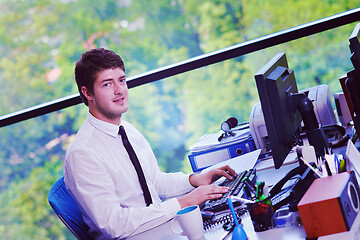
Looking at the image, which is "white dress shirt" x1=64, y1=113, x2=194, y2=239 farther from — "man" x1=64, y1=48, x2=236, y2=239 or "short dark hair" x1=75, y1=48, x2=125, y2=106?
"short dark hair" x1=75, y1=48, x2=125, y2=106

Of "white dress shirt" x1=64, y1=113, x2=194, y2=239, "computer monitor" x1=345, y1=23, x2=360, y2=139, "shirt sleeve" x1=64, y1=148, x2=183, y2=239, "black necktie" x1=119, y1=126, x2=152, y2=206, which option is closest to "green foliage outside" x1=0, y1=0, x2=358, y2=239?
"white dress shirt" x1=64, y1=113, x2=194, y2=239

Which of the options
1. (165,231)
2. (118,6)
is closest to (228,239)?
(165,231)

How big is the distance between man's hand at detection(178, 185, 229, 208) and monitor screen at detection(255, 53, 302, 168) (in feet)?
0.97

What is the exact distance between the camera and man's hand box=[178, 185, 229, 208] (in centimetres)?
161

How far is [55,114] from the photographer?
733 cm

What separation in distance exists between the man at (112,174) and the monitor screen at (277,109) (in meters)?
0.30

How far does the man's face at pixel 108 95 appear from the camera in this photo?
72.0 inches

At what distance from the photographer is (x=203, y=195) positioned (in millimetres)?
1615

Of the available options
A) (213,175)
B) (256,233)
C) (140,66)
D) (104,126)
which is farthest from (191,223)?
(140,66)

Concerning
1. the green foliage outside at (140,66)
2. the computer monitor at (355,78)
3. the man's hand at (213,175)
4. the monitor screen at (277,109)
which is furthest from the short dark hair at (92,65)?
the green foliage outside at (140,66)

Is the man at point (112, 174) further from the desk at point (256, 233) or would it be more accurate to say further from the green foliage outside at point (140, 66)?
the green foliage outside at point (140, 66)

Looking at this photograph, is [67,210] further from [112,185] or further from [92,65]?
[92,65]

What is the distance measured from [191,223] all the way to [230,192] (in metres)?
0.33

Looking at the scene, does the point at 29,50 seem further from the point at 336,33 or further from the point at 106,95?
the point at 106,95
